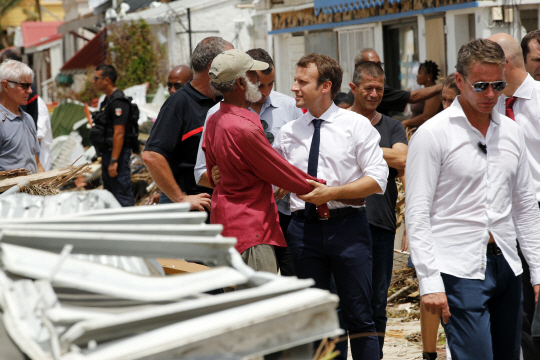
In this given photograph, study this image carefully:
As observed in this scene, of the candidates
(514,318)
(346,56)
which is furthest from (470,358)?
(346,56)

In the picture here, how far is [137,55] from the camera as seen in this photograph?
2139cm

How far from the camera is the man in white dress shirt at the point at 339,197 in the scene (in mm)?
4078

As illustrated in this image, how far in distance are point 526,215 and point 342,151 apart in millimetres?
1122

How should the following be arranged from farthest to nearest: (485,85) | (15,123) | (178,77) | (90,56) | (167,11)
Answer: (90,56) → (167,11) → (178,77) → (15,123) → (485,85)

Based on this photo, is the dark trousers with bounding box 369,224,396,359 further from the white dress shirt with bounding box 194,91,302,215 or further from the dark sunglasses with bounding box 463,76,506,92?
the dark sunglasses with bounding box 463,76,506,92

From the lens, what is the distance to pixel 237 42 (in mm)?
20406

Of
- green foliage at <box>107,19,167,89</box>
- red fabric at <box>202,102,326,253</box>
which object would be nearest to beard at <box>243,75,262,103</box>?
red fabric at <box>202,102,326,253</box>

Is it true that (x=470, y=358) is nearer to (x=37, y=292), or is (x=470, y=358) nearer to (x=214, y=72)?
(x=214, y=72)

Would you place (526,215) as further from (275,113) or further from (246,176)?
(275,113)

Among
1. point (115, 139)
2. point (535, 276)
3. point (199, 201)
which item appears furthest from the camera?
point (115, 139)

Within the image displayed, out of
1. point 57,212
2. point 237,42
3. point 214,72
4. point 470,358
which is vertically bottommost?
point 470,358

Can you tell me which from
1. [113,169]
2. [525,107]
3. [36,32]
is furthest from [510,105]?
[36,32]

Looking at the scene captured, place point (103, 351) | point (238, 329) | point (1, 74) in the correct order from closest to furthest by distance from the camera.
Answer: point (103, 351)
point (238, 329)
point (1, 74)

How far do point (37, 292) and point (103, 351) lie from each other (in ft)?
1.26
